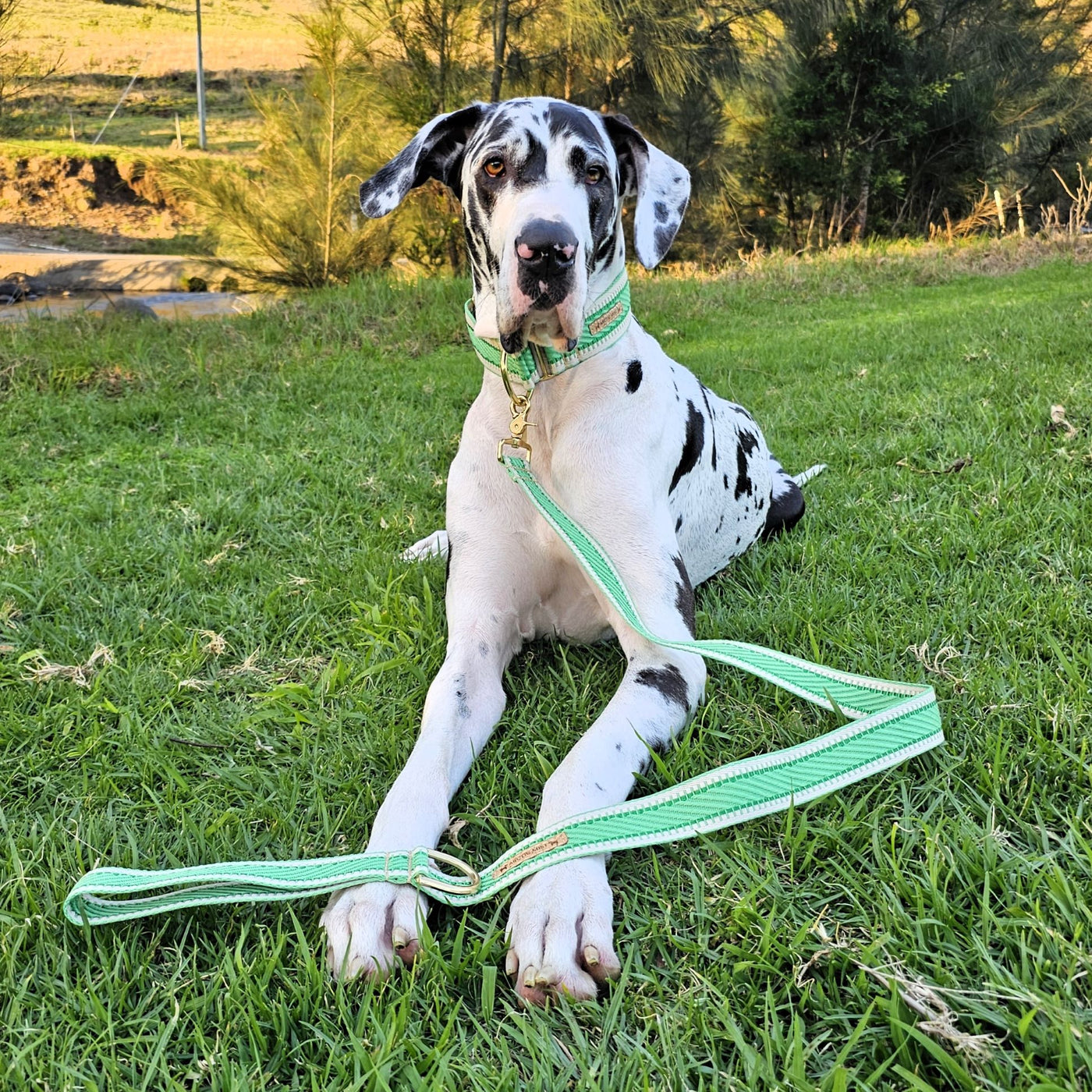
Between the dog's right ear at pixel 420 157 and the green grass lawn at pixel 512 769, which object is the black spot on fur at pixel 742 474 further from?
the dog's right ear at pixel 420 157

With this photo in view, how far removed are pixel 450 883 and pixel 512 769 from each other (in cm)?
51

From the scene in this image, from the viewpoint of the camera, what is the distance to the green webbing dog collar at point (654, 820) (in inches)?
65.7

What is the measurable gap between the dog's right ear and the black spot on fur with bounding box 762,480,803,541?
6.00 ft

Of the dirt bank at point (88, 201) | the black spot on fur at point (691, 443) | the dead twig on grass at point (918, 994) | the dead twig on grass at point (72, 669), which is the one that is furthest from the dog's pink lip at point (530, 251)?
the dirt bank at point (88, 201)

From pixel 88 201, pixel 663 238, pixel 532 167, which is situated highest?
pixel 88 201

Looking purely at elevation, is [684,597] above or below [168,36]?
below

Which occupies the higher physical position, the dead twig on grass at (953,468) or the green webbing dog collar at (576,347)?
the green webbing dog collar at (576,347)

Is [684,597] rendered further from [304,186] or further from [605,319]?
[304,186]

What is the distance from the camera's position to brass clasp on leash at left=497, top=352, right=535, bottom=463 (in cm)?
248

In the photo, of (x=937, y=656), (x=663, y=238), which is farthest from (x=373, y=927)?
(x=663, y=238)

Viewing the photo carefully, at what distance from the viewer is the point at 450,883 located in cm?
170

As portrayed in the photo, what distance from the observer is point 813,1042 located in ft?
4.42

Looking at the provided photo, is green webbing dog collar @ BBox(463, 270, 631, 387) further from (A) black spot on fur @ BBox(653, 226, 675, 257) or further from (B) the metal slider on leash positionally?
(A) black spot on fur @ BBox(653, 226, 675, 257)

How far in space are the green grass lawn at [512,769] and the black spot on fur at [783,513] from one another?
75 mm
